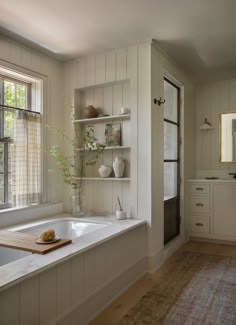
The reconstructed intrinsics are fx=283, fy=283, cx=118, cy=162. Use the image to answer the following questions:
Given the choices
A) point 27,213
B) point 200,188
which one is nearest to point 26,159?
point 27,213

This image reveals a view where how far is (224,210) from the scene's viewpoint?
160 inches

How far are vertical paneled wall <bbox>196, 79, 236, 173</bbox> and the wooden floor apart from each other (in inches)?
49.0

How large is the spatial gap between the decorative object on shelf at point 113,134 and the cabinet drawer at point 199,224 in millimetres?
1822

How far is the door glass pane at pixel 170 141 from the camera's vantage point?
3.63 metres

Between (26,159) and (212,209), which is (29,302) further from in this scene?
(212,209)

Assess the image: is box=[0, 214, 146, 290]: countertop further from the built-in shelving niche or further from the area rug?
the area rug

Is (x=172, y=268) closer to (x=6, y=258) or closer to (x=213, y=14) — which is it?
(x=6, y=258)

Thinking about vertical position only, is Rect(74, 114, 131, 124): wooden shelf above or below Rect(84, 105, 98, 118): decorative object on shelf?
below

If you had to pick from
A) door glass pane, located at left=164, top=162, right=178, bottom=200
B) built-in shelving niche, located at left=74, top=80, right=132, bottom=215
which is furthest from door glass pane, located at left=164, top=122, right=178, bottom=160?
built-in shelving niche, located at left=74, top=80, right=132, bottom=215

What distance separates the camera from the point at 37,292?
169 cm

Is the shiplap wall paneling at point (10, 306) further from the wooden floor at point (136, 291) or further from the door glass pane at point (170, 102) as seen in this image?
the door glass pane at point (170, 102)

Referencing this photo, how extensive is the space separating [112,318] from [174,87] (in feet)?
9.74

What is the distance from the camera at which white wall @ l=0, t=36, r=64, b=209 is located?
295 centimetres

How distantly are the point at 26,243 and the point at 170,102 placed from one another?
2.64m
